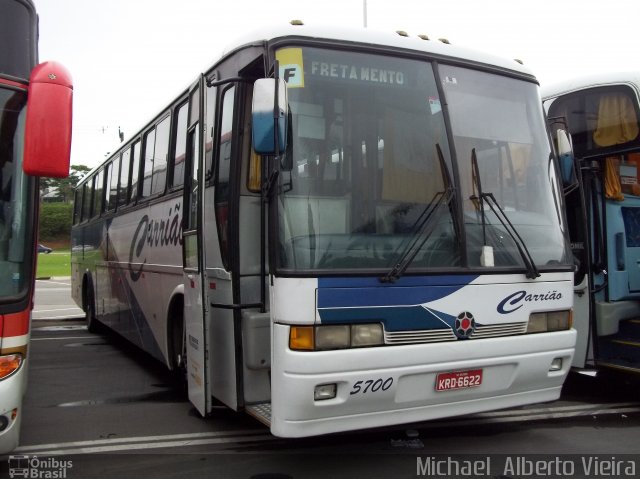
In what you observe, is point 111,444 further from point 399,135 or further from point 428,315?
point 399,135

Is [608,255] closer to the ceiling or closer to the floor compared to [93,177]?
closer to the floor

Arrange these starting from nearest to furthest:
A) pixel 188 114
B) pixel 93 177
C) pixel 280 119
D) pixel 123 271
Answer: pixel 280 119, pixel 188 114, pixel 123 271, pixel 93 177

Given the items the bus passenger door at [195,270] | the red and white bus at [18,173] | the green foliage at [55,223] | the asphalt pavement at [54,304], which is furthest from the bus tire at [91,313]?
the green foliage at [55,223]

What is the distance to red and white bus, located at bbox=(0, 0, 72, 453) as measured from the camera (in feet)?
12.0

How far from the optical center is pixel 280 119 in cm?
408

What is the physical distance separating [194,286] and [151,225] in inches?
94.6

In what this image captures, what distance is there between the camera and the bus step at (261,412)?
446 cm

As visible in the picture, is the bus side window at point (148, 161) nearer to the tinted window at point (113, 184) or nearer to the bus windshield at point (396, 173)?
the tinted window at point (113, 184)

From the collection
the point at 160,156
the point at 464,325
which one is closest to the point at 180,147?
the point at 160,156

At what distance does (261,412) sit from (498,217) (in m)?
2.27

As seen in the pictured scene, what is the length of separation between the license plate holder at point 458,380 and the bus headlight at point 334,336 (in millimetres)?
577

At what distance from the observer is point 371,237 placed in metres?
4.35

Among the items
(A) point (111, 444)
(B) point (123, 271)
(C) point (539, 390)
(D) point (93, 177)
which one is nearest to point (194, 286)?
(A) point (111, 444)

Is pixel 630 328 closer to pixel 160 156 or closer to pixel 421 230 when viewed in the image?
pixel 421 230
